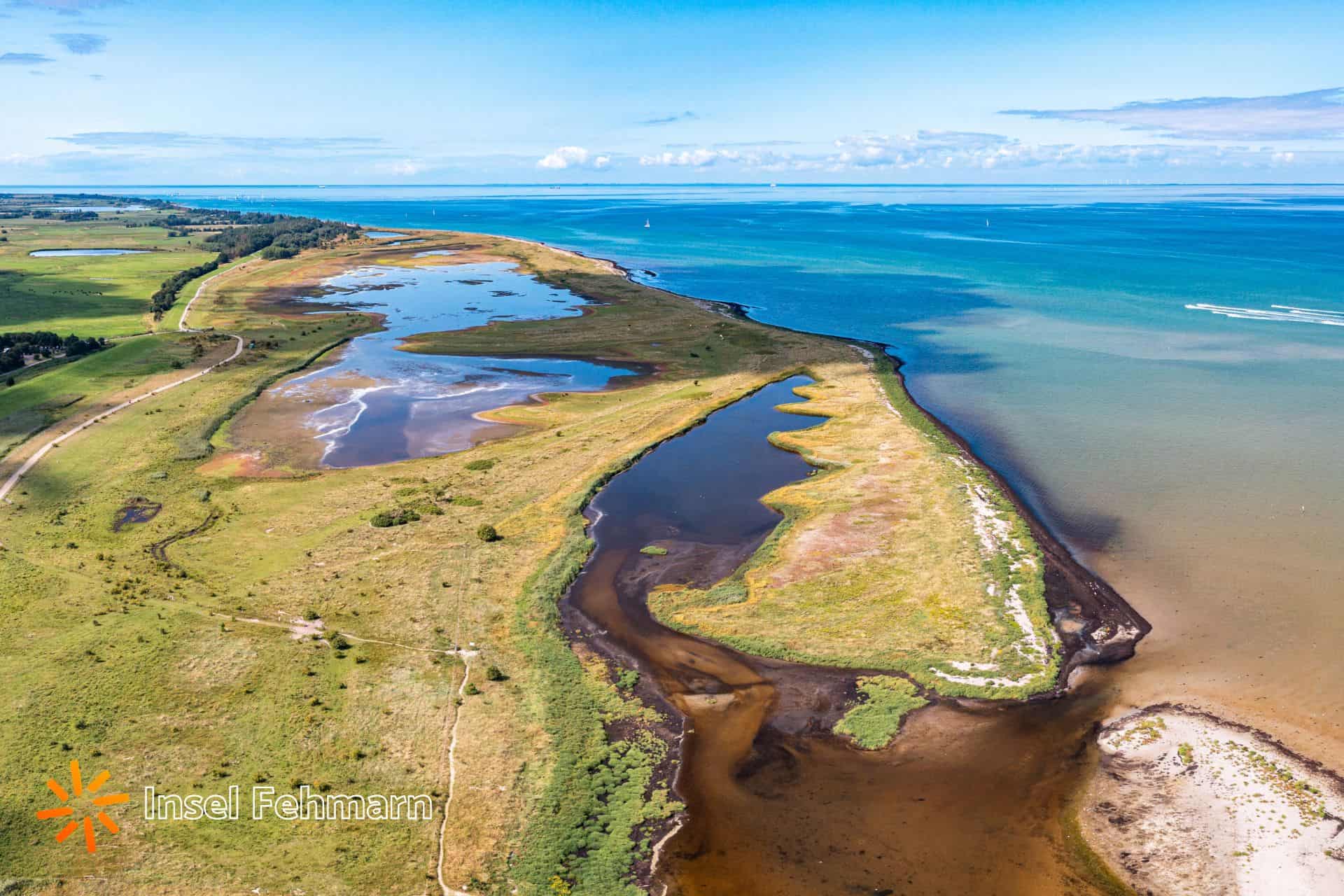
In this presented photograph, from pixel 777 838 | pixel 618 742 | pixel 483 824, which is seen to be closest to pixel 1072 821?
pixel 777 838

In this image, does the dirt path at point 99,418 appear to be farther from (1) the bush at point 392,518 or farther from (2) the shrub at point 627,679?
(2) the shrub at point 627,679

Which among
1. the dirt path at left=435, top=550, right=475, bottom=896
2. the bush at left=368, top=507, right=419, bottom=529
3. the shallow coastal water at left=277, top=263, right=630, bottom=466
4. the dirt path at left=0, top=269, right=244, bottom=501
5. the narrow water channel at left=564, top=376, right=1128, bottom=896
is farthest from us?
the shallow coastal water at left=277, top=263, right=630, bottom=466

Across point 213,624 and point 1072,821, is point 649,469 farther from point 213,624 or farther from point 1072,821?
point 1072,821

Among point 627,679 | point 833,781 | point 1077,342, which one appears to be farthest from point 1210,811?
point 1077,342

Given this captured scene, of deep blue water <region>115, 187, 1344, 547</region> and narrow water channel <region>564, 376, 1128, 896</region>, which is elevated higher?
deep blue water <region>115, 187, 1344, 547</region>

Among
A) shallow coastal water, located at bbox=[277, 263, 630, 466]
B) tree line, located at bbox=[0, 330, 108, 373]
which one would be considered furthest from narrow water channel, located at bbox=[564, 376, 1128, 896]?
tree line, located at bbox=[0, 330, 108, 373]

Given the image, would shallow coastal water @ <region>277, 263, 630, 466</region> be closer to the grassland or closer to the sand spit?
the grassland

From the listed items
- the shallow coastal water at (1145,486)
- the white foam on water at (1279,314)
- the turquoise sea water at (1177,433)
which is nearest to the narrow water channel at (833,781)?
the shallow coastal water at (1145,486)
